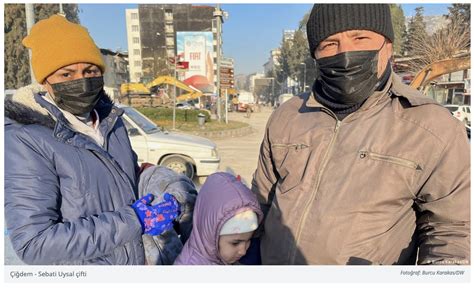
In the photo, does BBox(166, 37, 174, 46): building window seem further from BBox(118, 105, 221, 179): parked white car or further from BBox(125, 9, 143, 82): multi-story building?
BBox(118, 105, 221, 179): parked white car

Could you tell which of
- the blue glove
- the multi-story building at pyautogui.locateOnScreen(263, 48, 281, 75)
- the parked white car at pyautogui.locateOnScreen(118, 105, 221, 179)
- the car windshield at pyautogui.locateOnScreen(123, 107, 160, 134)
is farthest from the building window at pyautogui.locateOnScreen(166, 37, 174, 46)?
the blue glove

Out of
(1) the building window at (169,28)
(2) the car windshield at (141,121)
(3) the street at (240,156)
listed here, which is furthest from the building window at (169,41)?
(2) the car windshield at (141,121)

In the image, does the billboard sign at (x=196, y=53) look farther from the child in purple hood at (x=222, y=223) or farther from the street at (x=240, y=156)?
the child in purple hood at (x=222, y=223)

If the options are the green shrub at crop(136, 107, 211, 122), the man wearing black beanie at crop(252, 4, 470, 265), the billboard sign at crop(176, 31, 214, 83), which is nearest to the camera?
the man wearing black beanie at crop(252, 4, 470, 265)

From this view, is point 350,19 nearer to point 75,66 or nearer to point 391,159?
point 391,159

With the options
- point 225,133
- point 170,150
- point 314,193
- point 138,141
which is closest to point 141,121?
point 138,141

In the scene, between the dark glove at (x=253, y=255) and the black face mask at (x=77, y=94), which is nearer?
the black face mask at (x=77, y=94)

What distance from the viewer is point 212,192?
1.20 m

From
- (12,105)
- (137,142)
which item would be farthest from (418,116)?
(137,142)

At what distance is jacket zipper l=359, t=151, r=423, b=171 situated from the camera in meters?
0.98

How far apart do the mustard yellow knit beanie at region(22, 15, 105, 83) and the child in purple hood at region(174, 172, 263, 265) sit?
28.2 inches

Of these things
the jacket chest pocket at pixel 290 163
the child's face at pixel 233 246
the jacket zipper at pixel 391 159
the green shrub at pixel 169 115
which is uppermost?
the jacket zipper at pixel 391 159

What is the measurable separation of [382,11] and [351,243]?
0.85m

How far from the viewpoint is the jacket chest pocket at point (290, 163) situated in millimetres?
1149
